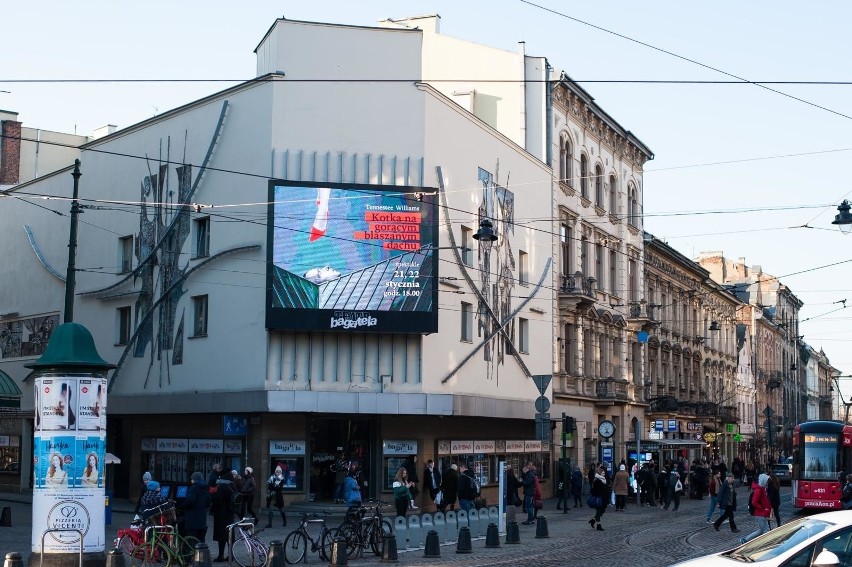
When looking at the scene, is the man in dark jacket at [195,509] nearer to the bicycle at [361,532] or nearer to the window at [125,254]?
the bicycle at [361,532]

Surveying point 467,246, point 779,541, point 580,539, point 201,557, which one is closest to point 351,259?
point 467,246

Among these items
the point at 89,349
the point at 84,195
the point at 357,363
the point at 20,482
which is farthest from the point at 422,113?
the point at 20,482

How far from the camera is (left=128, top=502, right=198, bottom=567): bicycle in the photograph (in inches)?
736

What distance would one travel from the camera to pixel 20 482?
4359cm

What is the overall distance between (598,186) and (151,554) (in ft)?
119

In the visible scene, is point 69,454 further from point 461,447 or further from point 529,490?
point 461,447

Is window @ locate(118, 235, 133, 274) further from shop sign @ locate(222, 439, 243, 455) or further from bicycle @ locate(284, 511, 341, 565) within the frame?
bicycle @ locate(284, 511, 341, 565)

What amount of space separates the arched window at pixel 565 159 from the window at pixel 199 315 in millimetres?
17483

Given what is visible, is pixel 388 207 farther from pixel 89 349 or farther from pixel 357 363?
pixel 89 349

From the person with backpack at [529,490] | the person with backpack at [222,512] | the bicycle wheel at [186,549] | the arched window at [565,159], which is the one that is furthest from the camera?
the arched window at [565,159]

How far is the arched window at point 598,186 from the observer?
51.3 m

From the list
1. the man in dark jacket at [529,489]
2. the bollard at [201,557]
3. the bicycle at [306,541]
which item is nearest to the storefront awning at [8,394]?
the man in dark jacket at [529,489]

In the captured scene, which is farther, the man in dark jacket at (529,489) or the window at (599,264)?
the window at (599,264)

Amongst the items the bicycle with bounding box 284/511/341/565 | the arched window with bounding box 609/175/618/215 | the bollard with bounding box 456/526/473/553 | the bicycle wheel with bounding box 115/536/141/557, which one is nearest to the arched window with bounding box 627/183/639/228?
the arched window with bounding box 609/175/618/215
